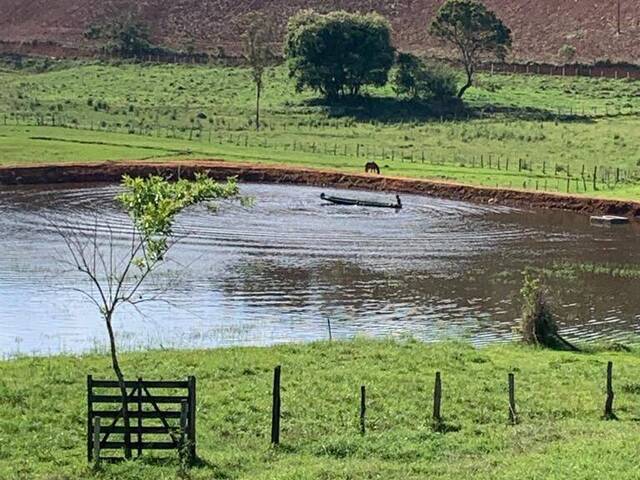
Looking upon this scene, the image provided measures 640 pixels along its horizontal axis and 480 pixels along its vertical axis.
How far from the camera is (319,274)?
40438 mm

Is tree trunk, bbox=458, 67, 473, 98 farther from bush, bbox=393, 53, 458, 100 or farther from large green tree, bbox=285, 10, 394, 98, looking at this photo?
large green tree, bbox=285, 10, 394, 98

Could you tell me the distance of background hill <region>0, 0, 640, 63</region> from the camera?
12581 cm

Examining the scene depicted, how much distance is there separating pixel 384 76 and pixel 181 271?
56213 millimetres

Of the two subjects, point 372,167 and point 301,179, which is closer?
point 372,167

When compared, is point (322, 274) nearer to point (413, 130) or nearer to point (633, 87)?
point (413, 130)

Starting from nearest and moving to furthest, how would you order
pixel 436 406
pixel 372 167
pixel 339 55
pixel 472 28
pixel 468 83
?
pixel 436 406 < pixel 372 167 < pixel 339 55 < pixel 468 83 < pixel 472 28

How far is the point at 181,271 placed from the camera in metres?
40.2

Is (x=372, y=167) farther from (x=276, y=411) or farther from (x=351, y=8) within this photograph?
(x=351, y=8)

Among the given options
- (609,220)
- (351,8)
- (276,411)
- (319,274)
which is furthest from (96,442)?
(351,8)

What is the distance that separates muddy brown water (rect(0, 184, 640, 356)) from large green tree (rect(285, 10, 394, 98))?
1395 inches

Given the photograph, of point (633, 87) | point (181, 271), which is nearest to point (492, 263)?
point (181, 271)

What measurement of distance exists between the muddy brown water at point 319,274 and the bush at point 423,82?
34402mm

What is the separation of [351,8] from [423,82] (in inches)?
1916

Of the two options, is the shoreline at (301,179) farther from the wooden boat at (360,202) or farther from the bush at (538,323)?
the bush at (538,323)
